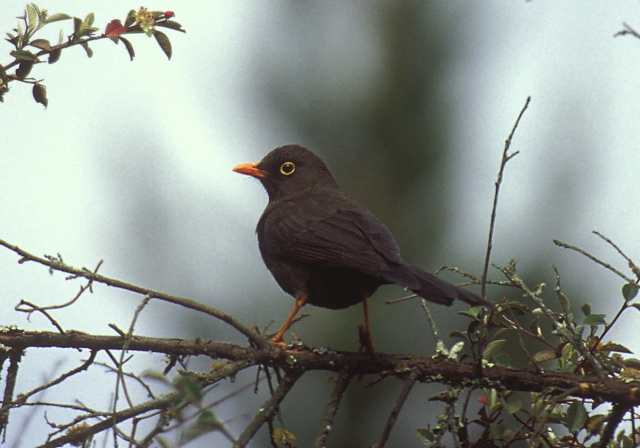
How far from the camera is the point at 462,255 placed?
1223 cm

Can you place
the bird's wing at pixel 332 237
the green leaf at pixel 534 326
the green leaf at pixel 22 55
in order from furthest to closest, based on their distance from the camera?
the bird's wing at pixel 332 237, the green leaf at pixel 534 326, the green leaf at pixel 22 55

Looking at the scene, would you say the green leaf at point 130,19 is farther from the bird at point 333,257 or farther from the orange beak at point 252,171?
the orange beak at point 252,171

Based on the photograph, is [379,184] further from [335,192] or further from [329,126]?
[335,192]

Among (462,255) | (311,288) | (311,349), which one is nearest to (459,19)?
(462,255)

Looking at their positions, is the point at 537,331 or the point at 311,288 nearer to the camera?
the point at 537,331

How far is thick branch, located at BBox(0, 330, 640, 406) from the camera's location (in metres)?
3.34

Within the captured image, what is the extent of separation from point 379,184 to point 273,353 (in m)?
10.1

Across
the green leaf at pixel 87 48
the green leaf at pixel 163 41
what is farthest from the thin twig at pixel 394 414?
the green leaf at pixel 87 48

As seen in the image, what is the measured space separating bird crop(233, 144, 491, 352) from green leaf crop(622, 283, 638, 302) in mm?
703

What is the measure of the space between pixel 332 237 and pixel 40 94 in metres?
1.94

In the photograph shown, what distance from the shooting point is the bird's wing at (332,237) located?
4.52 metres

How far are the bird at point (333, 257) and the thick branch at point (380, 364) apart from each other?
0.84 ft

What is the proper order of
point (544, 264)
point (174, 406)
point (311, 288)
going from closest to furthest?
point (174, 406), point (311, 288), point (544, 264)

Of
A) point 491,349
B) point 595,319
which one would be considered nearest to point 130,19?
point 491,349
